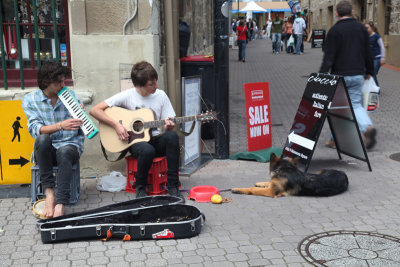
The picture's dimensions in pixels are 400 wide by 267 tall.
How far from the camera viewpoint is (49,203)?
181 inches

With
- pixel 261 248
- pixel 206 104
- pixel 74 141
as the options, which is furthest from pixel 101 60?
pixel 261 248

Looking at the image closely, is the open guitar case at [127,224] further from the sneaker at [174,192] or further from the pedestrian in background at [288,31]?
the pedestrian in background at [288,31]

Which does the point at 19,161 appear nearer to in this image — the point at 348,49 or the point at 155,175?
the point at 155,175

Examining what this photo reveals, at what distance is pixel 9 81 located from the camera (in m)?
5.93

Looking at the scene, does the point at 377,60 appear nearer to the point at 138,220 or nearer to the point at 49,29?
the point at 49,29

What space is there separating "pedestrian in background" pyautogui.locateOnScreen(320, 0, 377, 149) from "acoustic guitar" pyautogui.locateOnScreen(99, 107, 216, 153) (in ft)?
7.89

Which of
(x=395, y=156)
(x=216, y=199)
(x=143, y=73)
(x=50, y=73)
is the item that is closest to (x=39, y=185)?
(x=50, y=73)

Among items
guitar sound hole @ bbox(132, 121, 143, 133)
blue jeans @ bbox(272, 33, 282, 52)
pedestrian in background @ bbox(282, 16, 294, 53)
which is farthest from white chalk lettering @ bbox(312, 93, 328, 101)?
blue jeans @ bbox(272, 33, 282, 52)

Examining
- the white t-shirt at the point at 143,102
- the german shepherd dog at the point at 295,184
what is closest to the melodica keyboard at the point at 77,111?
the white t-shirt at the point at 143,102

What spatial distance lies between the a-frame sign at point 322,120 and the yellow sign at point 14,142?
281 cm

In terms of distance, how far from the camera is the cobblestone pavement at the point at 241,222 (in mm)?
3801

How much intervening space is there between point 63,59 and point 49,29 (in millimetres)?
359

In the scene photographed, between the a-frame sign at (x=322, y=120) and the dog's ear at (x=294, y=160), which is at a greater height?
the a-frame sign at (x=322, y=120)

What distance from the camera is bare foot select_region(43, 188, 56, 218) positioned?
4.51m
